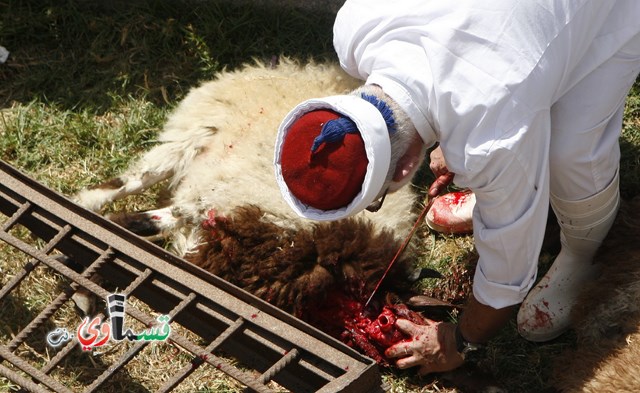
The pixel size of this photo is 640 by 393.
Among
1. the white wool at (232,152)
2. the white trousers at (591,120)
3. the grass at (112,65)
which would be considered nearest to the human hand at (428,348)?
the white wool at (232,152)

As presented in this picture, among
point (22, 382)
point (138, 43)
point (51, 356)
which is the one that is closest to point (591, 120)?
point (22, 382)

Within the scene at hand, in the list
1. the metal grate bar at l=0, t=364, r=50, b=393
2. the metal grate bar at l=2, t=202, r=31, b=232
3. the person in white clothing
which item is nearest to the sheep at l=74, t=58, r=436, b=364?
the metal grate bar at l=2, t=202, r=31, b=232

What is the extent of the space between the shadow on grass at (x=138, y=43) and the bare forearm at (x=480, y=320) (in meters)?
1.91

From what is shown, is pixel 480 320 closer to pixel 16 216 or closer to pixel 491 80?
pixel 491 80

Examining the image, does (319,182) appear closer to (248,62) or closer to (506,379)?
(506,379)

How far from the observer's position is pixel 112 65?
441 centimetres

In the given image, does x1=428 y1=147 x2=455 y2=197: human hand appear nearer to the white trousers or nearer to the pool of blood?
the white trousers

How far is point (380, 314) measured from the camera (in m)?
3.15

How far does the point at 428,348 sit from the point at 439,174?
0.67 m

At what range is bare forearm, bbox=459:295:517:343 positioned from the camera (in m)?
2.73

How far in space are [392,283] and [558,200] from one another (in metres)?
0.79

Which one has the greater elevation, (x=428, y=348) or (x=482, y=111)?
(x=482, y=111)

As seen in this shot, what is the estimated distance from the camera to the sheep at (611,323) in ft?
8.85

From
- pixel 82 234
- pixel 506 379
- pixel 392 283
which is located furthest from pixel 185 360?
pixel 506 379
